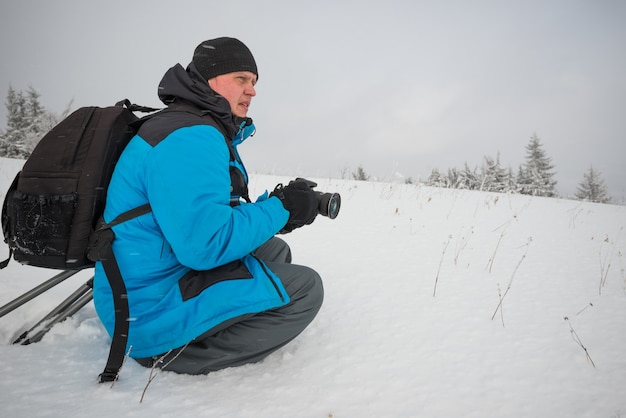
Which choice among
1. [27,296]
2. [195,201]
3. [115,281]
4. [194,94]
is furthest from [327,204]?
[27,296]

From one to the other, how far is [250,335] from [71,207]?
1077mm

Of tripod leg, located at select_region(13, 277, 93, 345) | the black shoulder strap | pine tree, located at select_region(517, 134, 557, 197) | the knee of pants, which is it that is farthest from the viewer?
pine tree, located at select_region(517, 134, 557, 197)

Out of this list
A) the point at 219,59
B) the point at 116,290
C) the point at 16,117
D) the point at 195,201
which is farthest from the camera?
the point at 16,117

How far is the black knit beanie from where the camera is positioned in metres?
2.28

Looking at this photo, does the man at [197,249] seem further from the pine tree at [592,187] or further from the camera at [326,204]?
the pine tree at [592,187]

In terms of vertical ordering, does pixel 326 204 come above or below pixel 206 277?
above

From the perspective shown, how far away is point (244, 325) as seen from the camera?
5.88 feet

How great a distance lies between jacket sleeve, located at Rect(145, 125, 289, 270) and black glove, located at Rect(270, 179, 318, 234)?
294 mm

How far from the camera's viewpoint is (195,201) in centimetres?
150

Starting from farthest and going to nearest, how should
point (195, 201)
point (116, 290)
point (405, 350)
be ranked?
point (405, 350)
point (116, 290)
point (195, 201)

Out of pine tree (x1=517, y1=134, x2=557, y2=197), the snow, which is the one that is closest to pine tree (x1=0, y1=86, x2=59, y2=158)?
the snow

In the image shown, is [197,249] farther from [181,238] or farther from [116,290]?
[116,290]

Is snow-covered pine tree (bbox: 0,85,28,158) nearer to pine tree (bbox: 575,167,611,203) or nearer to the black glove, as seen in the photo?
the black glove

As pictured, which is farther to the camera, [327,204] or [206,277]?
[327,204]
